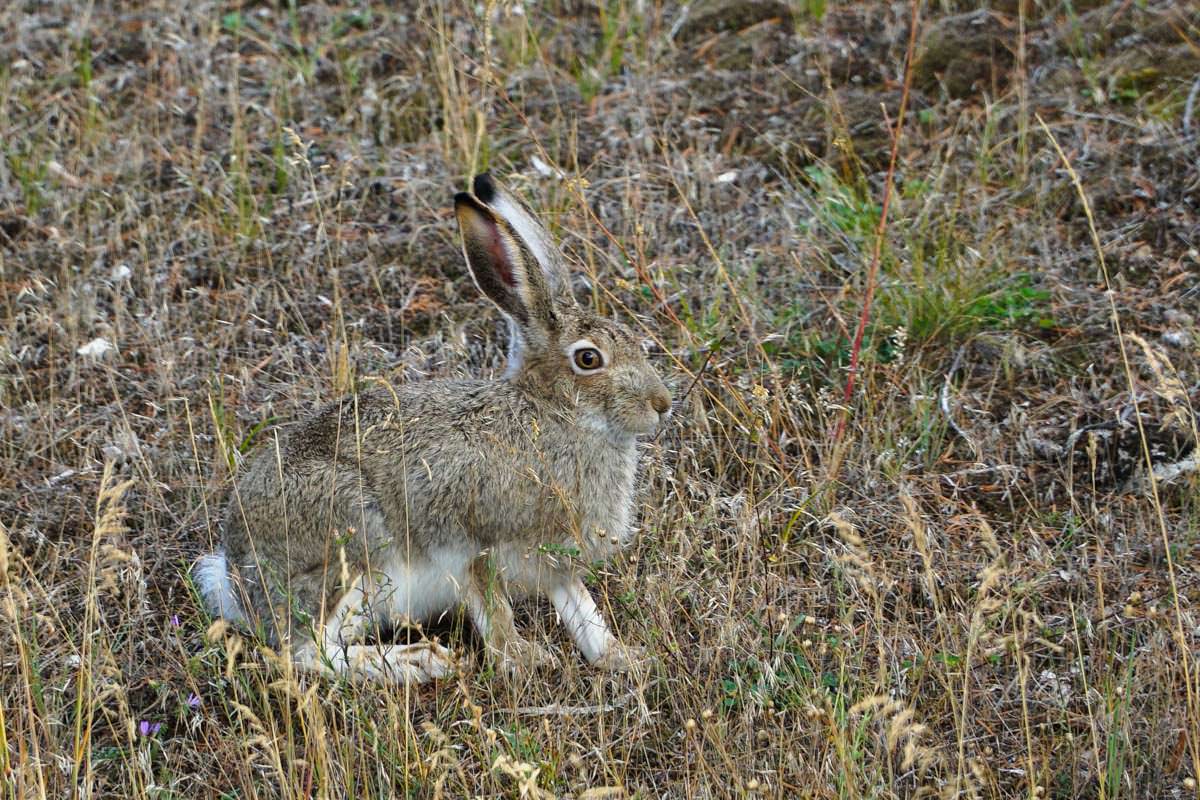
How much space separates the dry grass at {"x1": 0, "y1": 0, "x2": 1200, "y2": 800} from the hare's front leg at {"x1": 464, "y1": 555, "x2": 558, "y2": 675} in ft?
0.29

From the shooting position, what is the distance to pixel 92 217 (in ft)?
22.2

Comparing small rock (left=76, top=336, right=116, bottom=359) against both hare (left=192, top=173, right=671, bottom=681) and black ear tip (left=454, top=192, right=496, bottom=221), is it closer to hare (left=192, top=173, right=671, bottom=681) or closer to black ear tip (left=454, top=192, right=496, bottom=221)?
hare (left=192, top=173, right=671, bottom=681)

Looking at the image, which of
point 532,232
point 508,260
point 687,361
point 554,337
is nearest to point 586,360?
point 554,337

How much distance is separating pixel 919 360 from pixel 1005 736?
191cm

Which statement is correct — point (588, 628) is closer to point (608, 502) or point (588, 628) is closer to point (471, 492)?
point (608, 502)

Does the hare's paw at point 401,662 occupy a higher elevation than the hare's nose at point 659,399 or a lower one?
lower

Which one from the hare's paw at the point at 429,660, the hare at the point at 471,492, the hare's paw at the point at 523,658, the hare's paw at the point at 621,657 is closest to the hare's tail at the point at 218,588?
the hare at the point at 471,492

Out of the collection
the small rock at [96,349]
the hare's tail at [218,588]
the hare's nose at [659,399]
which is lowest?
the hare's tail at [218,588]

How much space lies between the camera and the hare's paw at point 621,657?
4.54 metres

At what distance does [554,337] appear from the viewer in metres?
5.12

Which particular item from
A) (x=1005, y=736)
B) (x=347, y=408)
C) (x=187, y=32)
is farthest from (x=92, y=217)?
(x=1005, y=736)

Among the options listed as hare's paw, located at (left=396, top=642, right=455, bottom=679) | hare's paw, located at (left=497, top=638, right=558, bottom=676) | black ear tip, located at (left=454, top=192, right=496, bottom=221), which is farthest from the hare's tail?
black ear tip, located at (left=454, top=192, right=496, bottom=221)

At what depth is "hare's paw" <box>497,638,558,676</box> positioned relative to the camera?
4.55m

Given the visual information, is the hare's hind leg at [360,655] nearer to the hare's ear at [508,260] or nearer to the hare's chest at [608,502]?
the hare's chest at [608,502]
